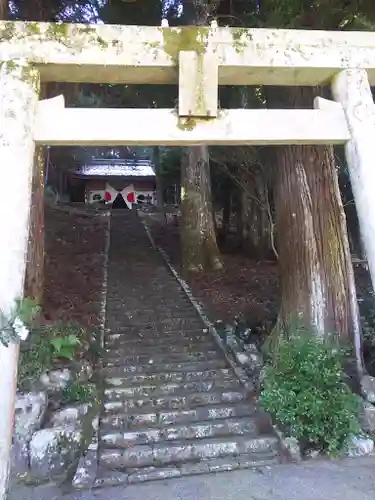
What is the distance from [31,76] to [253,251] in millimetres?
11687

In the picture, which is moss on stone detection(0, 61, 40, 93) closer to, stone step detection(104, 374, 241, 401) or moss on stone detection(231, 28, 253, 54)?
moss on stone detection(231, 28, 253, 54)

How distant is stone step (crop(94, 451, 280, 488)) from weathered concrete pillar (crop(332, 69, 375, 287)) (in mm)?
2712

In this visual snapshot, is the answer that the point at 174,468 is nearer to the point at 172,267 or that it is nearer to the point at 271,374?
the point at 271,374

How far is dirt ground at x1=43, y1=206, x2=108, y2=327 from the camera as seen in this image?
9.38m

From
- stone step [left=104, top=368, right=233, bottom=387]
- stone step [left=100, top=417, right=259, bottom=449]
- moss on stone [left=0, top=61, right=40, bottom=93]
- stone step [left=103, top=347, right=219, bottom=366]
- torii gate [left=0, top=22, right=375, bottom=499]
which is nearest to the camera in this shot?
torii gate [left=0, top=22, right=375, bottom=499]

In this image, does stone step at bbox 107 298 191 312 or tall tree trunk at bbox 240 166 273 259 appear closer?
stone step at bbox 107 298 191 312

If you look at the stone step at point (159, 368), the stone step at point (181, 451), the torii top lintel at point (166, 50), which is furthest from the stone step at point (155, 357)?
the torii top lintel at point (166, 50)

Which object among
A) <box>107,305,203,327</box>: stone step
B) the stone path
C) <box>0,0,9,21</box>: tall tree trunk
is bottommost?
the stone path

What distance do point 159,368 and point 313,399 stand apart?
273 centimetres

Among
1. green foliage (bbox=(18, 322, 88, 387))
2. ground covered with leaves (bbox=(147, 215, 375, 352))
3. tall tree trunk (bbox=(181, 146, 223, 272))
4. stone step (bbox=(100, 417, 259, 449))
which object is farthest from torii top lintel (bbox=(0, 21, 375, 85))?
tall tree trunk (bbox=(181, 146, 223, 272))

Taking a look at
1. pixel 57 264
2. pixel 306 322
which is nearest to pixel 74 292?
pixel 57 264

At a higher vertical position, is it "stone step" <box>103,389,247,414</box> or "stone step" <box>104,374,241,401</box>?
"stone step" <box>104,374,241,401</box>

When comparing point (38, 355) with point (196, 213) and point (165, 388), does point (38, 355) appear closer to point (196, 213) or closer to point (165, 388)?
point (165, 388)

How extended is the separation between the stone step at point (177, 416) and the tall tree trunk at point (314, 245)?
1481mm
